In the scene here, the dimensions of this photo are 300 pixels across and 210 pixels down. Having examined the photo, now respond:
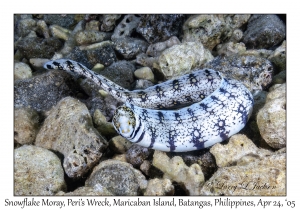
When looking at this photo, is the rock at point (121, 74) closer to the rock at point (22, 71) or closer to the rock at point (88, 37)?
the rock at point (88, 37)

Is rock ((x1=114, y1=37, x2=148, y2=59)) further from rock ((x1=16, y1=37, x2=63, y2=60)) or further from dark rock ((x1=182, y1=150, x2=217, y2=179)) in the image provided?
dark rock ((x1=182, y1=150, x2=217, y2=179))

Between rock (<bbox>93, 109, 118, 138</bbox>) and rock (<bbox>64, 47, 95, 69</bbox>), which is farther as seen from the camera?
rock (<bbox>64, 47, 95, 69</bbox>)

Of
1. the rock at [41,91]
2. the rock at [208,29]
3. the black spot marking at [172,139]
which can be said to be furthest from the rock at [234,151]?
the rock at [41,91]

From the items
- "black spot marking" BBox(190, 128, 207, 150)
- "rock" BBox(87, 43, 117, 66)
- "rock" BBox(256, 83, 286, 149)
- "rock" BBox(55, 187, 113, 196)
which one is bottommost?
"rock" BBox(55, 187, 113, 196)

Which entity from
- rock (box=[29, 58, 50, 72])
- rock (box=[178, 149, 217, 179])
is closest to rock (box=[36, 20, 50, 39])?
rock (box=[29, 58, 50, 72])

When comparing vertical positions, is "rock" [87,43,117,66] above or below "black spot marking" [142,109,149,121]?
above

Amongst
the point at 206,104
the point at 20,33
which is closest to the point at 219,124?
the point at 206,104
